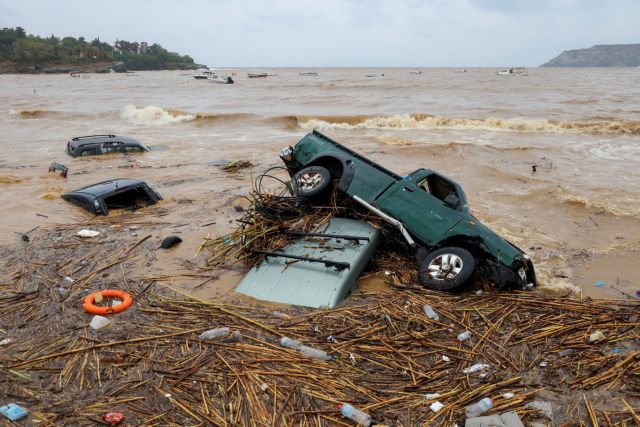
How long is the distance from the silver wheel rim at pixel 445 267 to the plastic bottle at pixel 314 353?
1.90 metres

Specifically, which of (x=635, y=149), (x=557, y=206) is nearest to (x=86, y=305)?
(x=557, y=206)

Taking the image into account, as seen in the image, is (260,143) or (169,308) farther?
(260,143)

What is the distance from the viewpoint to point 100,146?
47.0 ft

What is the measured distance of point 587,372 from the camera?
3.73 metres

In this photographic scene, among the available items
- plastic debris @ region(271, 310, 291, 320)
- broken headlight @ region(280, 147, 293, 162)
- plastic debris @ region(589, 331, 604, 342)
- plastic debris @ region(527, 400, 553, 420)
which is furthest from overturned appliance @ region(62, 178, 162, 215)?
plastic debris @ region(589, 331, 604, 342)

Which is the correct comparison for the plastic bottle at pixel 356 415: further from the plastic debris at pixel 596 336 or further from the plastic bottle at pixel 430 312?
the plastic debris at pixel 596 336

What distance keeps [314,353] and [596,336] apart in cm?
259

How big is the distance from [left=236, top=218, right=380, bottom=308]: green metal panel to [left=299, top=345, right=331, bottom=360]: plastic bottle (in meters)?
0.78

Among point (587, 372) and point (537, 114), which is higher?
point (537, 114)

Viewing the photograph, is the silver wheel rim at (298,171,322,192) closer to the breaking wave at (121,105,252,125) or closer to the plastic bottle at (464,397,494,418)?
the plastic bottle at (464,397,494,418)

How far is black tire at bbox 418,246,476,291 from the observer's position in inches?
201

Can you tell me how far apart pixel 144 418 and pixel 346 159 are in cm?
445

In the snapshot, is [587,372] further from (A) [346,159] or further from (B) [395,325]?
(A) [346,159]

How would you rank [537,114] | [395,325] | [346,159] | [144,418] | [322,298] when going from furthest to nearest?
[537,114] < [346,159] < [322,298] < [395,325] < [144,418]
